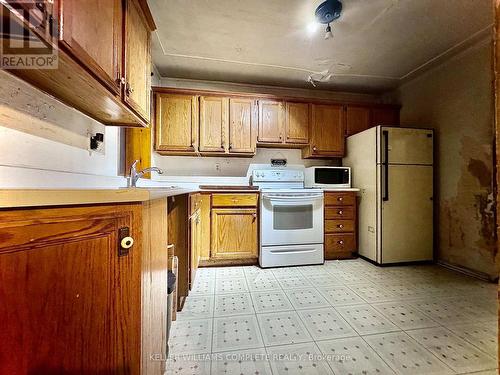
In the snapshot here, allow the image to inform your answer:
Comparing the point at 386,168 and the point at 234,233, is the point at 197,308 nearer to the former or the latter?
the point at 234,233

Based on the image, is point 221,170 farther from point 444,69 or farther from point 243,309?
point 444,69

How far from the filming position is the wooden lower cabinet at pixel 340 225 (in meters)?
2.81

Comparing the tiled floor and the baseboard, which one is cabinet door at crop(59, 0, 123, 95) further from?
the baseboard

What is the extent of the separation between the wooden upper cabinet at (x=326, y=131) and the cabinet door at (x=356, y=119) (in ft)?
0.31

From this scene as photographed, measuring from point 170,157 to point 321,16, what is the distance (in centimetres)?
234

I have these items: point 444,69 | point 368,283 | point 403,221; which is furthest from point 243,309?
point 444,69

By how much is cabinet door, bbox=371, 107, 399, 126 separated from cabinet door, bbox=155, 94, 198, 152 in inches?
101

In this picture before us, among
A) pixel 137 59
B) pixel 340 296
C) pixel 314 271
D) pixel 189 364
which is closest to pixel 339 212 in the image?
pixel 314 271

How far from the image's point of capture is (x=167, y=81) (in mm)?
3092

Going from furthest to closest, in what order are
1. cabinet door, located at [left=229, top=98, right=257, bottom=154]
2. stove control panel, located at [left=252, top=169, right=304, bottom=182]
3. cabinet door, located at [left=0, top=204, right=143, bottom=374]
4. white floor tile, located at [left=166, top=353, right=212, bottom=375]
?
stove control panel, located at [left=252, top=169, right=304, bottom=182], cabinet door, located at [left=229, top=98, right=257, bottom=154], white floor tile, located at [left=166, top=353, right=212, bottom=375], cabinet door, located at [left=0, top=204, right=143, bottom=374]

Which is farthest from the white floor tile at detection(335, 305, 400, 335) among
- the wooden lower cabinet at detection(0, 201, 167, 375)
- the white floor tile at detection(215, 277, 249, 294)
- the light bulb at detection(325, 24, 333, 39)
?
the light bulb at detection(325, 24, 333, 39)

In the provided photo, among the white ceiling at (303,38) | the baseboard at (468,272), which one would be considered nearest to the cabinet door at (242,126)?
the white ceiling at (303,38)

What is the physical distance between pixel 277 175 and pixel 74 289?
276 cm

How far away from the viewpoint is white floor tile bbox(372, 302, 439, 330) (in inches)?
58.5
